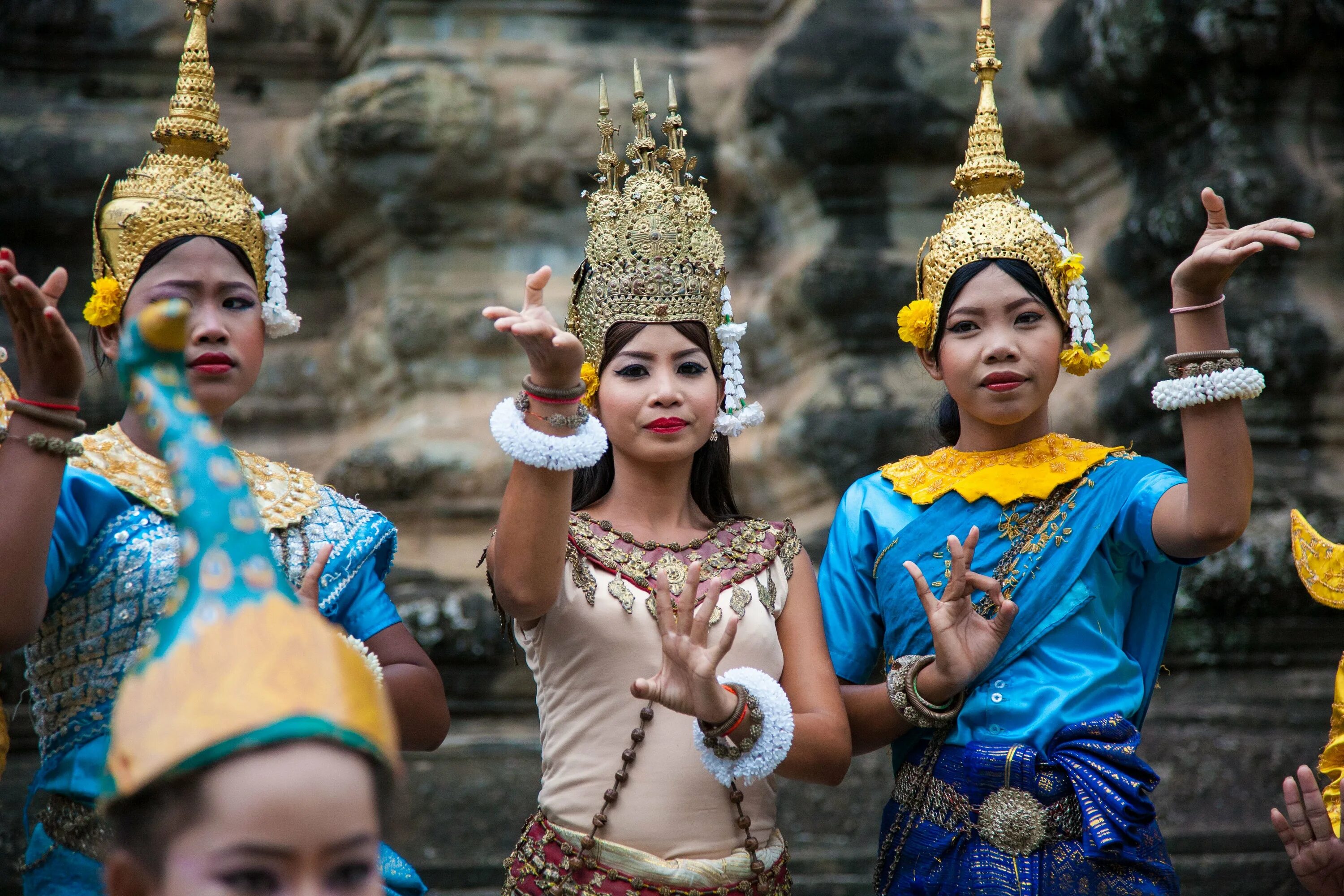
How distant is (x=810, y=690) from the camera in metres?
2.99

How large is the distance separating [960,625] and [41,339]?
6.13ft

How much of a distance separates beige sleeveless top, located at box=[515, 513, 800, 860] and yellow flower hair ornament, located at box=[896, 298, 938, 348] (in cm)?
71

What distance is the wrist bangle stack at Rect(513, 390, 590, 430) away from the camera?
266cm

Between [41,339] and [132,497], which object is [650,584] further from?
[41,339]

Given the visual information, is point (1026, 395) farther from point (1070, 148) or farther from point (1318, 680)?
Answer: point (1070, 148)

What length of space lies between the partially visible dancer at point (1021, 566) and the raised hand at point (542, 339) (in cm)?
89

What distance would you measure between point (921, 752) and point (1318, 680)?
203 cm

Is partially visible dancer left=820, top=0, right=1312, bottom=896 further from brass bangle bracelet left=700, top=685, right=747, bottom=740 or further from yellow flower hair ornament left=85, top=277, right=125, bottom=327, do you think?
yellow flower hair ornament left=85, top=277, right=125, bottom=327

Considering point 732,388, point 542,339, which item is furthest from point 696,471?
point 542,339

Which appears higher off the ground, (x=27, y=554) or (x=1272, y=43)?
(x=1272, y=43)

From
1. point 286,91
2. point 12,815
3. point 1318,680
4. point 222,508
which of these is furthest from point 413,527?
point 222,508

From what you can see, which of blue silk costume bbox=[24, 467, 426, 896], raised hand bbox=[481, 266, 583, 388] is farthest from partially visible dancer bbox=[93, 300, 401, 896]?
blue silk costume bbox=[24, 467, 426, 896]

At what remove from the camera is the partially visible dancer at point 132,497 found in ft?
7.98

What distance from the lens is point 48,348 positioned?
2361mm
